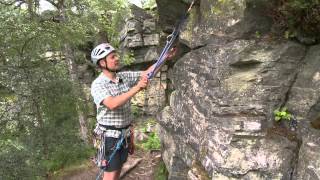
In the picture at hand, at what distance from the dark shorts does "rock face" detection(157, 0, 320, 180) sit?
124cm

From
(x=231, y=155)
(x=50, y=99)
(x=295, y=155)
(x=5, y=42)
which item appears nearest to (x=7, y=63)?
(x=5, y=42)

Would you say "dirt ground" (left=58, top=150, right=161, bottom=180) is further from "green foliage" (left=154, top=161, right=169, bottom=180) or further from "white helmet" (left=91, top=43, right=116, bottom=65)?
"white helmet" (left=91, top=43, right=116, bottom=65)

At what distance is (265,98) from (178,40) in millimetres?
2579

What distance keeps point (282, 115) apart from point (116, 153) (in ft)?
9.30

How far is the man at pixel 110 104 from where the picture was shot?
6266 mm

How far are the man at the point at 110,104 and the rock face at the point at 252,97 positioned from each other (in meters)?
1.23

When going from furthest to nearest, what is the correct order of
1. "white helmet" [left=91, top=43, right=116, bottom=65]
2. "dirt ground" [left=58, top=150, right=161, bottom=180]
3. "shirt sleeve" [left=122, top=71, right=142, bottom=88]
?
"dirt ground" [left=58, top=150, right=161, bottom=180], "shirt sleeve" [left=122, top=71, right=142, bottom=88], "white helmet" [left=91, top=43, right=116, bottom=65]

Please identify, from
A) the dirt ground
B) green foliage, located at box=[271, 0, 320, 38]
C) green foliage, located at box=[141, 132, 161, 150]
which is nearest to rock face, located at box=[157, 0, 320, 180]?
green foliage, located at box=[271, 0, 320, 38]

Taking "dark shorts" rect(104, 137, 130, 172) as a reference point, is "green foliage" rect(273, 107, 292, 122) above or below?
above

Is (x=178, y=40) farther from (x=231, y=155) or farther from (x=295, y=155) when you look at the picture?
(x=295, y=155)

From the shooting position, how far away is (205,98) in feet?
21.9

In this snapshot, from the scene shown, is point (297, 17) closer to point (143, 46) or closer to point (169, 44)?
point (169, 44)

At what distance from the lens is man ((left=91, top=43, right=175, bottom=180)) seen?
20.6ft

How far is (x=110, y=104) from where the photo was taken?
240 inches
